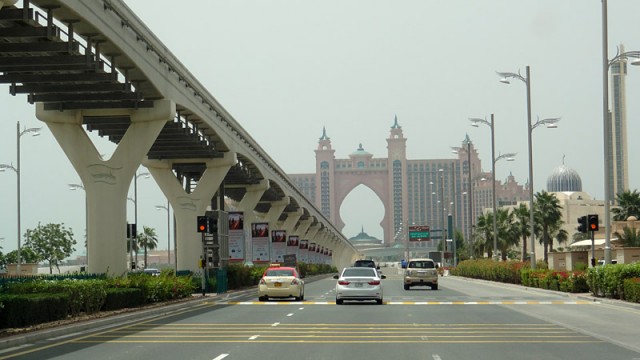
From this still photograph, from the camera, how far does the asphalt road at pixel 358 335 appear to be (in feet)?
56.7

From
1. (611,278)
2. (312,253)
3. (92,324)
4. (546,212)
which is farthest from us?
(312,253)

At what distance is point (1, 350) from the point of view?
18.6 m

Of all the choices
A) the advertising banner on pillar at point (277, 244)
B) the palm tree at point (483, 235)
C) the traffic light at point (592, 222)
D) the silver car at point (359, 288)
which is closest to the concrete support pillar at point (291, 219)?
the palm tree at point (483, 235)

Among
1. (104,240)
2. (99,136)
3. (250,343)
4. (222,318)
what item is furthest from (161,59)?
(250,343)

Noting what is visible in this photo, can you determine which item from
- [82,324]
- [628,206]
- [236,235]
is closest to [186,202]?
[236,235]

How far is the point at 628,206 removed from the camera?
93562 millimetres

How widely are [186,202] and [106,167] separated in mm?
18823

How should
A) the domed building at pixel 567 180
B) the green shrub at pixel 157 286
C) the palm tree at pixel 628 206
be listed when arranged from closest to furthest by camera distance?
the green shrub at pixel 157 286, the palm tree at pixel 628 206, the domed building at pixel 567 180

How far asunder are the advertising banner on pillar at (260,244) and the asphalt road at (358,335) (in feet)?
141

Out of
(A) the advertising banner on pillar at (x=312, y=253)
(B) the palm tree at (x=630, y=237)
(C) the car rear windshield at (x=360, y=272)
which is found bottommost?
(A) the advertising banner on pillar at (x=312, y=253)

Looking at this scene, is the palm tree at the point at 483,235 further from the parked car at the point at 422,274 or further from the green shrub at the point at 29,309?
the green shrub at the point at 29,309

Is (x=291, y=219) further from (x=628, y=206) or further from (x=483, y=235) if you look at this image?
(x=628, y=206)

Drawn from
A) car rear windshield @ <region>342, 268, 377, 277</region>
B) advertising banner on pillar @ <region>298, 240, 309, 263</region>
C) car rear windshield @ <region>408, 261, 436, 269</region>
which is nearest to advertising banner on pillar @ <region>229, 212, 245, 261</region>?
car rear windshield @ <region>408, 261, 436, 269</region>

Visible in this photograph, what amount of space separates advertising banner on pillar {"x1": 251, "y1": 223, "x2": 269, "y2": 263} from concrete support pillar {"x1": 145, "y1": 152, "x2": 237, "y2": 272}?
55.7ft
